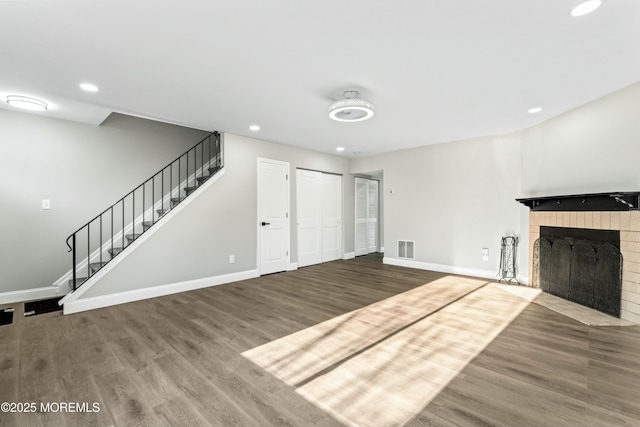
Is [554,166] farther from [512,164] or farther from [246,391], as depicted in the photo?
[246,391]

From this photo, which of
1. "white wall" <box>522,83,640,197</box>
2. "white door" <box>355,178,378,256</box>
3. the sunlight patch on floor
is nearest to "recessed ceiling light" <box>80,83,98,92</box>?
the sunlight patch on floor

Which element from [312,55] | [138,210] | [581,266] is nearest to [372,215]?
[581,266]

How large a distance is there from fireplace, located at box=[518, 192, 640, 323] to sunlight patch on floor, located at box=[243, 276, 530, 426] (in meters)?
0.72

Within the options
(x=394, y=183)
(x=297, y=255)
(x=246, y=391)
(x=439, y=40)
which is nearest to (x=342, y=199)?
(x=394, y=183)

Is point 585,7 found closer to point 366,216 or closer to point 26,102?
point 26,102

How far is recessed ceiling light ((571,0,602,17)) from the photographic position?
178cm

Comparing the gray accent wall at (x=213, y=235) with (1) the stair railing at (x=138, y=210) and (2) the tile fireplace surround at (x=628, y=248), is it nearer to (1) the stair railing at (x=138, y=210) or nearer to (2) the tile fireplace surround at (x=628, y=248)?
(1) the stair railing at (x=138, y=210)

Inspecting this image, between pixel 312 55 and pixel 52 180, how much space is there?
14.2ft

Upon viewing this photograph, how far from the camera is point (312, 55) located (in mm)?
2393

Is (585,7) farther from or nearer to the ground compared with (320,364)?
farther from the ground

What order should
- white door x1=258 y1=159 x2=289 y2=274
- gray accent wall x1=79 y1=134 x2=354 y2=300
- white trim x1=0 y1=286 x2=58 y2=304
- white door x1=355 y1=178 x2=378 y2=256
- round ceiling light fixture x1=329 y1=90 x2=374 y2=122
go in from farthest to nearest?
white door x1=355 y1=178 x2=378 y2=256 → white door x1=258 y1=159 x2=289 y2=274 → gray accent wall x1=79 y1=134 x2=354 y2=300 → white trim x1=0 y1=286 x2=58 y2=304 → round ceiling light fixture x1=329 y1=90 x2=374 y2=122

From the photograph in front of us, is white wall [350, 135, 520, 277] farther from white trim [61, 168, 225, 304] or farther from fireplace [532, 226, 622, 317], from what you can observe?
white trim [61, 168, 225, 304]

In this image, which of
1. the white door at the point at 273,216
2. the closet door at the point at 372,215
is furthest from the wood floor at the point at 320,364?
the closet door at the point at 372,215

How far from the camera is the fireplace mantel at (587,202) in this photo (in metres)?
2.92
